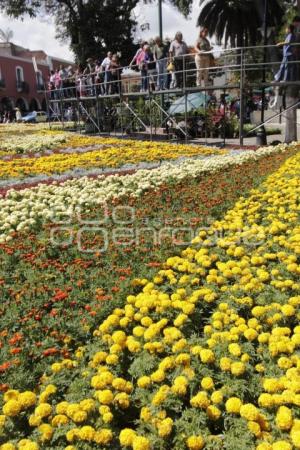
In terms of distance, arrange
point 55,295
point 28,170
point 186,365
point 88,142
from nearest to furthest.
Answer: point 186,365 < point 55,295 < point 28,170 < point 88,142

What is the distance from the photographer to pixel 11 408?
2.61 m

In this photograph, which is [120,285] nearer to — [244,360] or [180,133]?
[244,360]

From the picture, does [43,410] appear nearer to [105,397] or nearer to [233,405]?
[105,397]

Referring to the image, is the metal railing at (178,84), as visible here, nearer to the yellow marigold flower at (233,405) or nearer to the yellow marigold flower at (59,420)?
the yellow marigold flower at (233,405)

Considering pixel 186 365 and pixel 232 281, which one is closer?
pixel 186 365

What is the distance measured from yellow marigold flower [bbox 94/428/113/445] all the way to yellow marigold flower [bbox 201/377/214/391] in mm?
599

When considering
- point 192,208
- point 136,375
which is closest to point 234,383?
point 136,375

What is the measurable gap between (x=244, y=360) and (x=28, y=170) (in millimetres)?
8514

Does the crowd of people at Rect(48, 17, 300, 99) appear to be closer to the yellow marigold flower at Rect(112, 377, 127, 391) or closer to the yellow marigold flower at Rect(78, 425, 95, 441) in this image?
the yellow marigold flower at Rect(112, 377, 127, 391)

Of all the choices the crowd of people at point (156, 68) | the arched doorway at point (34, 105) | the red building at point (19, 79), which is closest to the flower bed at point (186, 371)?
the crowd of people at point (156, 68)

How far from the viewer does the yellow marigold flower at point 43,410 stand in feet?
8.53

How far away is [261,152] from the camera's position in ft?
35.2

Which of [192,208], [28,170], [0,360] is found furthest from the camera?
[28,170]

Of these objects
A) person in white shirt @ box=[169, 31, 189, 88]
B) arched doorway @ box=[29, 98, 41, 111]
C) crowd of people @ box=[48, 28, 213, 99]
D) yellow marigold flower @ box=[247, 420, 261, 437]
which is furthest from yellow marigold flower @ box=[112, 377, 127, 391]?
arched doorway @ box=[29, 98, 41, 111]
